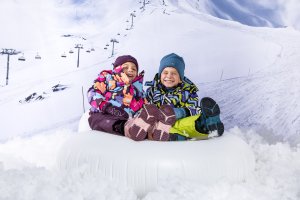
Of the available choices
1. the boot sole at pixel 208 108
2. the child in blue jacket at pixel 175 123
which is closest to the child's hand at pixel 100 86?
the child in blue jacket at pixel 175 123

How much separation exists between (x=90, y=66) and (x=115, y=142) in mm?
1502

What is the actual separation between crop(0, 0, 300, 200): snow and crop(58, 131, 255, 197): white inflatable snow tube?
910mm

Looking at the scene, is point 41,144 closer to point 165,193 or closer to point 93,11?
point 93,11

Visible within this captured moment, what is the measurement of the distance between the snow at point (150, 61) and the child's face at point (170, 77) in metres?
0.72

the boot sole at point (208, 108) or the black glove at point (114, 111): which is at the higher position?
the boot sole at point (208, 108)

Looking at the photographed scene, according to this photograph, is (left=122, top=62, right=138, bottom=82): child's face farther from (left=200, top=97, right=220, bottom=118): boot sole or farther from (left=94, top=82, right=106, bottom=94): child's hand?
(left=200, top=97, right=220, bottom=118): boot sole

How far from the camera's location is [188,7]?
333cm

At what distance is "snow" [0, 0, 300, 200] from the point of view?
3.03 m

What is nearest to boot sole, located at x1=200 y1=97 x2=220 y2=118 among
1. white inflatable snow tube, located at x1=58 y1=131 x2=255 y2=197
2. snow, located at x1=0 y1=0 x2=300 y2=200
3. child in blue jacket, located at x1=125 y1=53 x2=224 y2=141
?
child in blue jacket, located at x1=125 y1=53 x2=224 y2=141

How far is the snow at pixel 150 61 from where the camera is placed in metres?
3.03

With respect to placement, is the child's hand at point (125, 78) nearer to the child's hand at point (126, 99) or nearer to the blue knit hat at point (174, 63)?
the child's hand at point (126, 99)

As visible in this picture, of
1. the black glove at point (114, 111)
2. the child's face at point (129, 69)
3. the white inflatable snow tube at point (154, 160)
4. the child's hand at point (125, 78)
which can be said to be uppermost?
the child's face at point (129, 69)

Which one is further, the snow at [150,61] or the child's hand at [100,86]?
the snow at [150,61]

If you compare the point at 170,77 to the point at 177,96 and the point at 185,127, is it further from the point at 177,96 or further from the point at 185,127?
the point at 185,127
